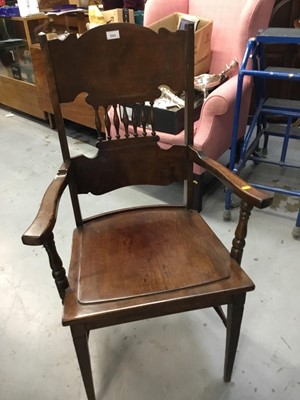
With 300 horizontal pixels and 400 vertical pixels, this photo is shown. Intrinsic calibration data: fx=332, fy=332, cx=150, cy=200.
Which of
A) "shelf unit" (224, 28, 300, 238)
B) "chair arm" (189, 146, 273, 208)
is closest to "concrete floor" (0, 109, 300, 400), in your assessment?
"shelf unit" (224, 28, 300, 238)

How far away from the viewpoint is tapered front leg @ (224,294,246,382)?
2.91ft

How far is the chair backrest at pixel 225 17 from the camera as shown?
1.65 m

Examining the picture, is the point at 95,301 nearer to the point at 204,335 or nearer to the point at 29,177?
the point at 204,335

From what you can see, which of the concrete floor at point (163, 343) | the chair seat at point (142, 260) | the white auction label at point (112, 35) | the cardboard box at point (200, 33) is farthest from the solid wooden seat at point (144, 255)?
the cardboard box at point (200, 33)

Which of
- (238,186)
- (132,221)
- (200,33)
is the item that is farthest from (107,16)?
(238,186)

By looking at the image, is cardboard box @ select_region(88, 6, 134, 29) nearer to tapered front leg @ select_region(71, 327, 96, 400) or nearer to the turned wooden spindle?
the turned wooden spindle

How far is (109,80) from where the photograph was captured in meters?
0.99

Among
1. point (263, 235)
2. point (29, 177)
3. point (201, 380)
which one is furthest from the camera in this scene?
point (29, 177)

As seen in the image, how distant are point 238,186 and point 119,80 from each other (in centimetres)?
47

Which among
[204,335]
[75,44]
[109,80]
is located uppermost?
[75,44]

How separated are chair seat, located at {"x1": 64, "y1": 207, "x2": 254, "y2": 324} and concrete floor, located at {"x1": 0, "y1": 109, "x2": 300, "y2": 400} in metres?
0.43

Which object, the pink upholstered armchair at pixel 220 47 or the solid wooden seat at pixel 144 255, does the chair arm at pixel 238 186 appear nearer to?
the solid wooden seat at pixel 144 255

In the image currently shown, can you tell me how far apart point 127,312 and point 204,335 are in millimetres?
542

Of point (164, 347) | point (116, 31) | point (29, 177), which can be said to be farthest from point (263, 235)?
point (29, 177)
